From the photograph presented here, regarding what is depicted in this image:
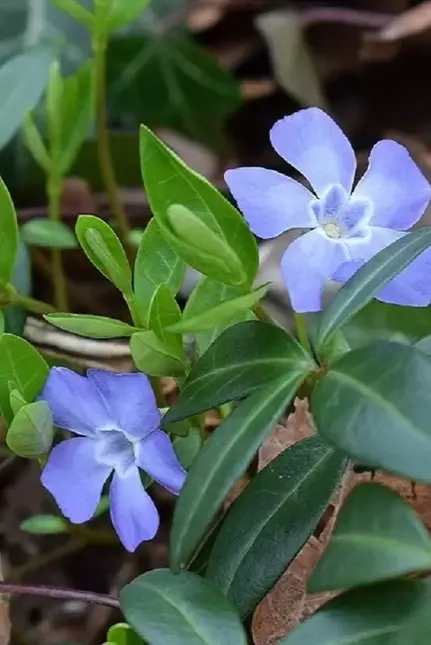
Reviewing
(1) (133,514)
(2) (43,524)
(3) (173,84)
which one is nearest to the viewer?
(1) (133,514)

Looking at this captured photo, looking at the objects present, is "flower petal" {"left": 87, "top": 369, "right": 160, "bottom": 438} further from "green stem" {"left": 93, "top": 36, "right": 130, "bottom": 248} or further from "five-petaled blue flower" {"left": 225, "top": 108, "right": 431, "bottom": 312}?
"green stem" {"left": 93, "top": 36, "right": 130, "bottom": 248}

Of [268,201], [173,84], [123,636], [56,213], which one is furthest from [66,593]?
[173,84]

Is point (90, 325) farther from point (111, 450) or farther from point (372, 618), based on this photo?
point (372, 618)

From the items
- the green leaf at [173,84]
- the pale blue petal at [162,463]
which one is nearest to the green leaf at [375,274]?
the pale blue petal at [162,463]

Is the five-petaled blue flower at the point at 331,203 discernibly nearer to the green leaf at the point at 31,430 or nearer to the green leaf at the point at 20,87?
the green leaf at the point at 31,430

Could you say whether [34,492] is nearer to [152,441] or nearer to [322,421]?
[152,441]

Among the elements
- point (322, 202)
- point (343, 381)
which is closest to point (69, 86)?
point (322, 202)
